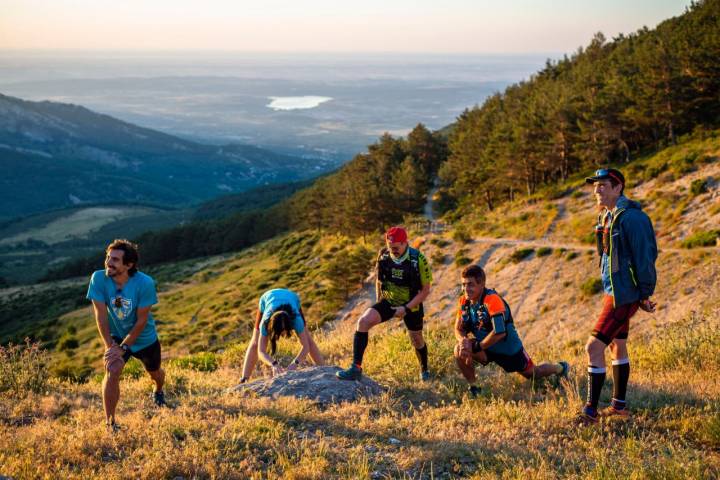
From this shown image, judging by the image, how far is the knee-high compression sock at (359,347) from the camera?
729 centimetres

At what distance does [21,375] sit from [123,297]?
3170 mm

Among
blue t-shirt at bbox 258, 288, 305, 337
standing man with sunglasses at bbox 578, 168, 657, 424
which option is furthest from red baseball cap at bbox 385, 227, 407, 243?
standing man with sunglasses at bbox 578, 168, 657, 424

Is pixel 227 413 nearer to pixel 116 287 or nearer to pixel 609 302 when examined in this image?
pixel 116 287

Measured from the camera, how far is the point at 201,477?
445cm

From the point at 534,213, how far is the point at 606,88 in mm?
18146

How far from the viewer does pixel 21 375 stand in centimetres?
778

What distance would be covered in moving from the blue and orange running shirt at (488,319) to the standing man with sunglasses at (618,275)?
43.8 inches

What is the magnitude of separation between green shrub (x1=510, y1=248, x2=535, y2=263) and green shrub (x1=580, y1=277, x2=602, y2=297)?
255 inches

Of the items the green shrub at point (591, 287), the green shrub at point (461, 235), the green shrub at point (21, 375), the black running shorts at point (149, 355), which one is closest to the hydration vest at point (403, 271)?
the black running shorts at point (149, 355)

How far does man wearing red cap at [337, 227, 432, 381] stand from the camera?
23.8 feet

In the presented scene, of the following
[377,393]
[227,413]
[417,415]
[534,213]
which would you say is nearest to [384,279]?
[377,393]

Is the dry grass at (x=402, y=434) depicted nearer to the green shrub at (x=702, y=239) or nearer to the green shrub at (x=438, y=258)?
the green shrub at (x=702, y=239)

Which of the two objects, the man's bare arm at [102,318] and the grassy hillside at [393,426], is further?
the man's bare arm at [102,318]

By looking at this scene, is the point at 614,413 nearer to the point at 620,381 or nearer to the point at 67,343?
the point at 620,381
